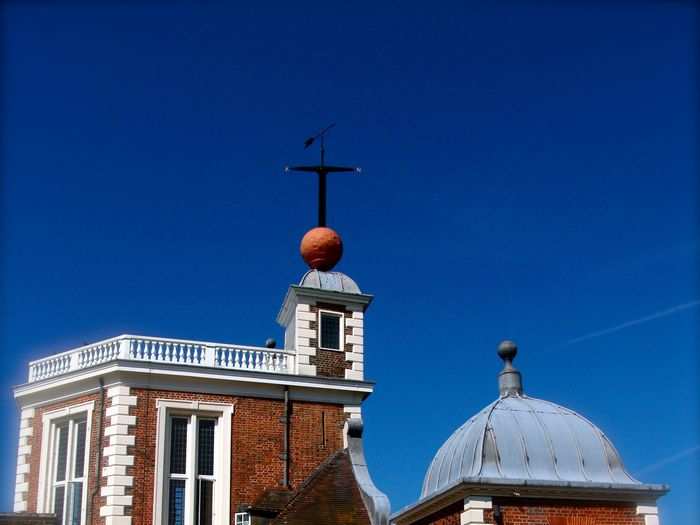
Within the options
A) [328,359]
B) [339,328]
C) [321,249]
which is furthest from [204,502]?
[321,249]

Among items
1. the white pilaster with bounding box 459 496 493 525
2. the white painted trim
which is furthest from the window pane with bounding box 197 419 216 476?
the white painted trim

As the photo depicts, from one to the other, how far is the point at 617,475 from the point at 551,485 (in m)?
1.67

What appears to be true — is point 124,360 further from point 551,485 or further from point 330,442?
point 551,485

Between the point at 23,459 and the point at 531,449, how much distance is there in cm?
1487

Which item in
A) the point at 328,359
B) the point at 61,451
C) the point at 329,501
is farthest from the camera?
the point at 328,359

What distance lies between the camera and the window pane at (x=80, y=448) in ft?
84.2

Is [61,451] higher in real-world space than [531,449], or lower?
higher

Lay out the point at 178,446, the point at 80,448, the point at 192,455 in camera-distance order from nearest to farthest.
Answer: the point at 192,455 < the point at 178,446 < the point at 80,448

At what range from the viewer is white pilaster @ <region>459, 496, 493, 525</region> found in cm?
1703

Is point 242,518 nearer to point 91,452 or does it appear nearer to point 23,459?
point 91,452

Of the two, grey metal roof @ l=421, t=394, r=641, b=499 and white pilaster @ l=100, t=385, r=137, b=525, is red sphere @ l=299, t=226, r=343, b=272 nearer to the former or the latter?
white pilaster @ l=100, t=385, r=137, b=525

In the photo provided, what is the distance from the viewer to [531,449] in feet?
59.6

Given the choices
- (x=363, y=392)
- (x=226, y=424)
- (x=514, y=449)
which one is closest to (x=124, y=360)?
(x=226, y=424)

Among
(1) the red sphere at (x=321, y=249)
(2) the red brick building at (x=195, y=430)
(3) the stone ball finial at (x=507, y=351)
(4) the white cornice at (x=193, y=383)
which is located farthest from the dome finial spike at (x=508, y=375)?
(1) the red sphere at (x=321, y=249)
